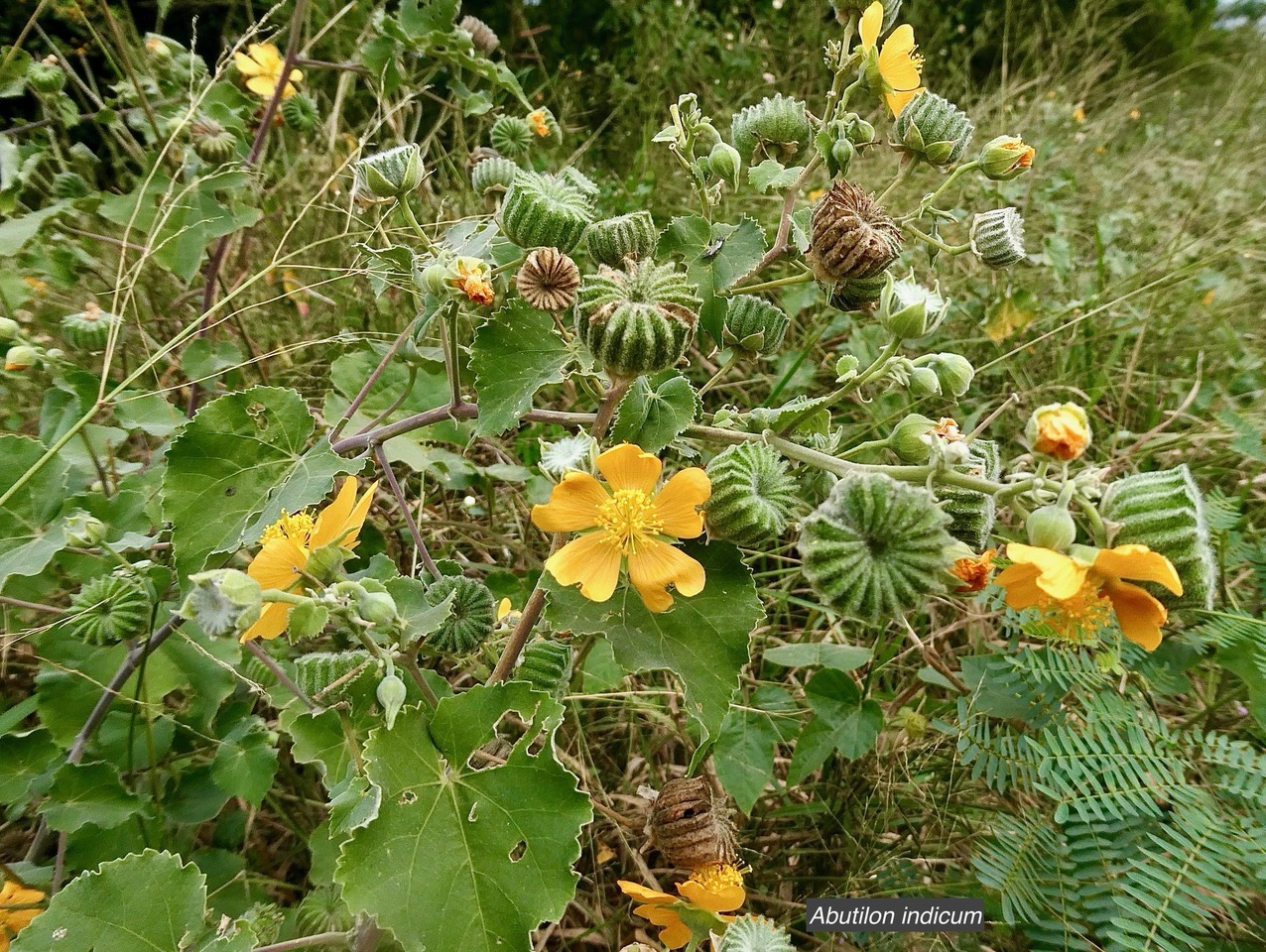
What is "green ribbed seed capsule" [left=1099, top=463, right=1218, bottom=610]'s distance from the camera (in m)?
0.93

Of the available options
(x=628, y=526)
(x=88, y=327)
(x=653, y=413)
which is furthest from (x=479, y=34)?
(x=628, y=526)

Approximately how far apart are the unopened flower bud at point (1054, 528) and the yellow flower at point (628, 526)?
1.34 ft

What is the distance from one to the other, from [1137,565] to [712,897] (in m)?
0.87

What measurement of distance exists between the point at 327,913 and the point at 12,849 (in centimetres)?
80

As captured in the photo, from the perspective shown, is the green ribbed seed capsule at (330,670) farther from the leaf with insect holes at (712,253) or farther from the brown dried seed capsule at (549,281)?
the leaf with insect holes at (712,253)

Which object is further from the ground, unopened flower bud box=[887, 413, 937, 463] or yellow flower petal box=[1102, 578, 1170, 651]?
unopened flower bud box=[887, 413, 937, 463]

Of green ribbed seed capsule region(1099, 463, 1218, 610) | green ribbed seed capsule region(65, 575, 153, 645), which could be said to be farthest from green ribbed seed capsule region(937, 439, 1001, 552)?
green ribbed seed capsule region(65, 575, 153, 645)

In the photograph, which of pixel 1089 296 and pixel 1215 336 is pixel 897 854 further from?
pixel 1215 336

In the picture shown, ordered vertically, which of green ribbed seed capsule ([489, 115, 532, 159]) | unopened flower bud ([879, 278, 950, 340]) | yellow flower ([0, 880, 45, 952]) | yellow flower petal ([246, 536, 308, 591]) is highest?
unopened flower bud ([879, 278, 950, 340])

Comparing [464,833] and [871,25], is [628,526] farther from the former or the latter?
[871,25]

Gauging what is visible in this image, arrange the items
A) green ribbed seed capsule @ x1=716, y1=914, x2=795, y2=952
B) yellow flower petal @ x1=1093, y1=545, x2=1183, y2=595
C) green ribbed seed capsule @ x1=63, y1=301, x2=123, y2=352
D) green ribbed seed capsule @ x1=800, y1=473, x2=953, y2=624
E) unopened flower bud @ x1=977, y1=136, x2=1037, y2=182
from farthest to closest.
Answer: green ribbed seed capsule @ x1=63, y1=301, x2=123, y2=352 → unopened flower bud @ x1=977, y1=136, x2=1037, y2=182 → green ribbed seed capsule @ x1=716, y1=914, x2=795, y2=952 → green ribbed seed capsule @ x1=800, y1=473, x2=953, y2=624 → yellow flower petal @ x1=1093, y1=545, x2=1183, y2=595

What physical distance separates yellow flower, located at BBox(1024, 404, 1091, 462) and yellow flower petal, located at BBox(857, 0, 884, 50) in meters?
0.77

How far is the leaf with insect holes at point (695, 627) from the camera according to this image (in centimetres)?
112

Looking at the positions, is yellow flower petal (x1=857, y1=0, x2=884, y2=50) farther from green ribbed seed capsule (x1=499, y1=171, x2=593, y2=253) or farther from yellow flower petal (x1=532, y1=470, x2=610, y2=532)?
yellow flower petal (x1=532, y1=470, x2=610, y2=532)
